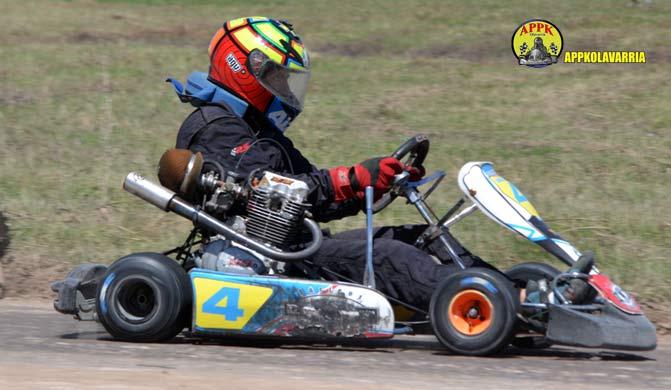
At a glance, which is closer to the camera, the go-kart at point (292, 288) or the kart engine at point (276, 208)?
the go-kart at point (292, 288)

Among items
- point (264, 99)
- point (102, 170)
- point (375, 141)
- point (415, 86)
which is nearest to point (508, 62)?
point (415, 86)

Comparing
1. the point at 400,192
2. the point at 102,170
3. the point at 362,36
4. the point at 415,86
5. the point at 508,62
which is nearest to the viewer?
the point at 400,192

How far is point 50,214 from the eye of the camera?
8.07 metres

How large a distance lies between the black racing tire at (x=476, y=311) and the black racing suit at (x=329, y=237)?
19 cm

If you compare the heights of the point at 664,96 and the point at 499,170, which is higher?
the point at 664,96

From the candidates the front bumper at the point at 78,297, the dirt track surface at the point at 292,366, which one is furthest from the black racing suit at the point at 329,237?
the front bumper at the point at 78,297

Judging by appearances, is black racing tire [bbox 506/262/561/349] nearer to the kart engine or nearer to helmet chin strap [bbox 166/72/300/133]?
the kart engine

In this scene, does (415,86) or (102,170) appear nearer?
(102,170)

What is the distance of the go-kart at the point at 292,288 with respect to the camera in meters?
4.70

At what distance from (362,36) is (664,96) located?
6172 millimetres

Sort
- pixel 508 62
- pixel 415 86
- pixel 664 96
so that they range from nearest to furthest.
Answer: pixel 664 96
pixel 415 86
pixel 508 62

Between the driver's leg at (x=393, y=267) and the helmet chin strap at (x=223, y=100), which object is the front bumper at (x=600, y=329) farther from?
the helmet chin strap at (x=223, y=100)

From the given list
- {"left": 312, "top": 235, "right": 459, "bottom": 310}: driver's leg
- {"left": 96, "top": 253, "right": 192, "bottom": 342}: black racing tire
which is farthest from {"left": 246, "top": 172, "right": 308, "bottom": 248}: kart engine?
{"left": 96, "top": 253, "right": 192, "bottom": 342}: black racing tire

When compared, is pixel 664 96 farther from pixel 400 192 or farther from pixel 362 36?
pixel 400 192
